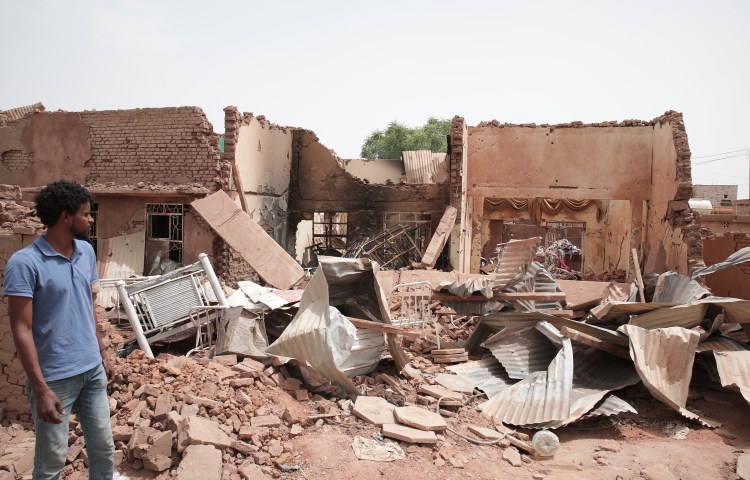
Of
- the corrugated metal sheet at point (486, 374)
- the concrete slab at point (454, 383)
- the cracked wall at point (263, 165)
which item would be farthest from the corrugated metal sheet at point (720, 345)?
the cracked wall at point (263, 165)

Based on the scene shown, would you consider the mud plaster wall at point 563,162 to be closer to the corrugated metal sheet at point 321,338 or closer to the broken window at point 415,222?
the broken window at point 415,222

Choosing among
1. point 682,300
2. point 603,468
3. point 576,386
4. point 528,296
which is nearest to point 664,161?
point 682,300

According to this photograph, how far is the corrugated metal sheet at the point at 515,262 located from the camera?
6930 mm

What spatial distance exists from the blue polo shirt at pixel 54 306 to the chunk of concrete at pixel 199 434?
136cm

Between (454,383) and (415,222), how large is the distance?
8.56 metres

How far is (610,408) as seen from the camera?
16.8ft

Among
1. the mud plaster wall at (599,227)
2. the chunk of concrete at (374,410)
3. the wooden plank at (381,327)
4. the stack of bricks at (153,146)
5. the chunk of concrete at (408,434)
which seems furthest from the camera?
the mud plaster wall at (599,227)

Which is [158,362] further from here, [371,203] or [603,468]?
[371,203]

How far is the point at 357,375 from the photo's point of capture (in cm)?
570

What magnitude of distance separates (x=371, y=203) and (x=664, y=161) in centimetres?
739

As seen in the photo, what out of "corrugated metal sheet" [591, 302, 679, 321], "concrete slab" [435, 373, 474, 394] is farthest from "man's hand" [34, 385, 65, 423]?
"corrugated metal sheet" [591, 302, 679, 321]

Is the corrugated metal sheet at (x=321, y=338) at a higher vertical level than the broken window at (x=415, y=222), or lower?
lower

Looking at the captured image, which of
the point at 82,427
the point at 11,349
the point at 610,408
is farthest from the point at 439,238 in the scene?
the point at 82,427

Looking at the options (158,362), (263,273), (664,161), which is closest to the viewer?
(158,362)
